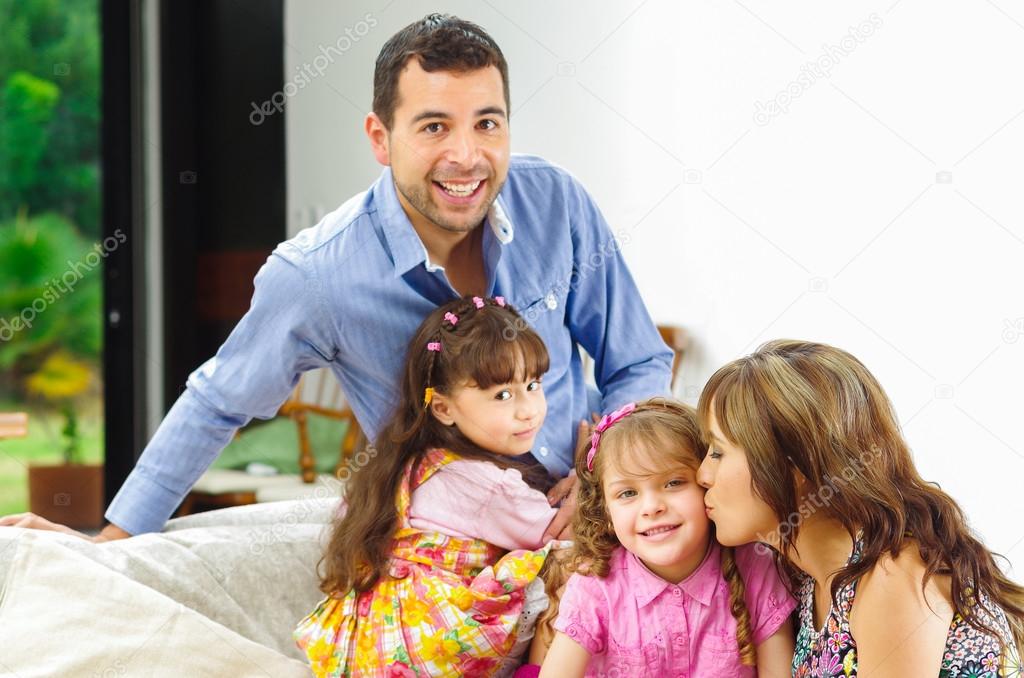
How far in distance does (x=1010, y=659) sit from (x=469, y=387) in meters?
0.82

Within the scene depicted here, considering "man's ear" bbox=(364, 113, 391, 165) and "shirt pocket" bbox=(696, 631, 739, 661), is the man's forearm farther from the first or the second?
"shirt pocket" bbox=(696, 631, 739, 661)

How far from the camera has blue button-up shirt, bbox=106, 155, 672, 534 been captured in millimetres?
1835

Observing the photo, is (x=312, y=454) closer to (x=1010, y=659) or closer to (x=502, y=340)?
(x=502, y=340)

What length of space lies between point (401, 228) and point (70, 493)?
116 inches

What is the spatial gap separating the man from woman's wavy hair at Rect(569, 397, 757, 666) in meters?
0.17

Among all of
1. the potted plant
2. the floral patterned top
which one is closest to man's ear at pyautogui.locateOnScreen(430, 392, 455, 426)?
the floral patterned top

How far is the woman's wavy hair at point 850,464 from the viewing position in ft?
4.37

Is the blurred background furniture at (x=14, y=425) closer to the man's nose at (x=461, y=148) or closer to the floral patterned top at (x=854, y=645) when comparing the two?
the man's nose at (x=461, y=148)

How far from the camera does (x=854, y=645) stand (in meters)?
1.38

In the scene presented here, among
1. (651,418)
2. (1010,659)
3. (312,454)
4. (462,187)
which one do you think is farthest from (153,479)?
(312,454)

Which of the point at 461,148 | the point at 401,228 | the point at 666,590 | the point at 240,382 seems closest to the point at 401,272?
the point at 401,228

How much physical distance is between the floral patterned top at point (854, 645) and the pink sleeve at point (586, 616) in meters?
0.26

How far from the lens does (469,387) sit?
1.71m

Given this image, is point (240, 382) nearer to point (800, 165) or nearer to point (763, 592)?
point (763, 592)
